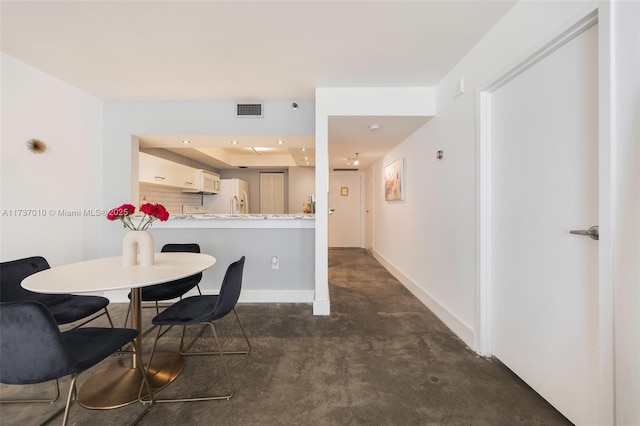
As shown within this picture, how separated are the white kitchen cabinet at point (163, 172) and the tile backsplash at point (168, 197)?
1.08 feet

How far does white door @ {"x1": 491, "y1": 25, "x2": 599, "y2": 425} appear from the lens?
1.21m

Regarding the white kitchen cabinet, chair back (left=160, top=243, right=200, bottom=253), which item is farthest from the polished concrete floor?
the white kitchen cabinet

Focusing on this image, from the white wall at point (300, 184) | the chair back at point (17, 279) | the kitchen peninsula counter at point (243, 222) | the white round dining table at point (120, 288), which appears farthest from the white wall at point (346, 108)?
the white wall at point (300, 184)

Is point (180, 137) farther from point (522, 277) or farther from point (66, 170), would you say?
point (522, 277)

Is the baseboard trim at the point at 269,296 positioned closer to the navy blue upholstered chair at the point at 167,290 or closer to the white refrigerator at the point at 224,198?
the navy blue upholstered chair at the point at 167,290

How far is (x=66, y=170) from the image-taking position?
8.95ft

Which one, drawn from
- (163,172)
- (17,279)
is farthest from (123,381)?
(163,172)

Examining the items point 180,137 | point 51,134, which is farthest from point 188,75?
point 51,134

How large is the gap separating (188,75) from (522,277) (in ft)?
10.7

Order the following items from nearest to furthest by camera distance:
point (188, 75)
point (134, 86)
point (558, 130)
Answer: point (558, 130) < point (188, 75) < point (134, 86)

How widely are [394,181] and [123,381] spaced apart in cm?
386

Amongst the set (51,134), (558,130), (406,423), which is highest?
(51,134)

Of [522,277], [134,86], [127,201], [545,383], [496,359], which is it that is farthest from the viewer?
[127,201]

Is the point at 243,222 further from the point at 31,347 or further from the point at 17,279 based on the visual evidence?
the point at 31,347
